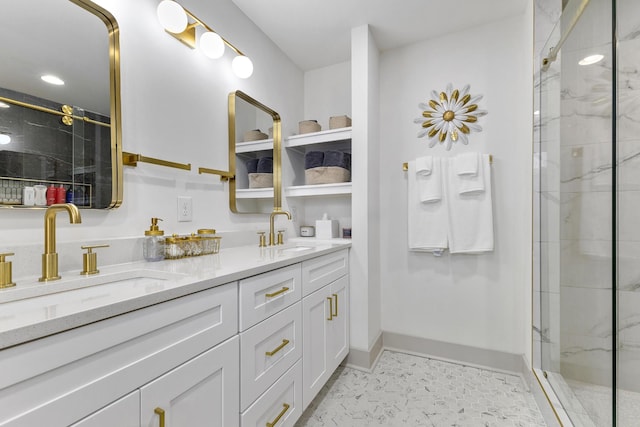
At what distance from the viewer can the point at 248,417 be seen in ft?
3.31

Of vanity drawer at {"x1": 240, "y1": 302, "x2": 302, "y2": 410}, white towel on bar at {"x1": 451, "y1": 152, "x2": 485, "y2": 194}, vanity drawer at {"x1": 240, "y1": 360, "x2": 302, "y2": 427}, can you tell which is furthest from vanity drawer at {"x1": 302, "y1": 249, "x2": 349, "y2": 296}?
white towel on bar at {"x1": 451, "y1": 152, "x2": 485, "y2": 194}

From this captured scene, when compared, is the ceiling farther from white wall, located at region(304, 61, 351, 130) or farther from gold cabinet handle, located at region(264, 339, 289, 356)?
gold cabinet handle, located at region(264, 339, 289, 356)

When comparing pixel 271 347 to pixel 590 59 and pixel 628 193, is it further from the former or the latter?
pixel 590 59

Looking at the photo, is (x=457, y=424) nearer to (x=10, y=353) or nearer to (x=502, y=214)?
(x=502, y=214)

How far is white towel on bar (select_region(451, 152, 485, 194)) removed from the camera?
1.96 metres

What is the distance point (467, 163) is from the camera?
1.98m

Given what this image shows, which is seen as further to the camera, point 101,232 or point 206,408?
point 101,232

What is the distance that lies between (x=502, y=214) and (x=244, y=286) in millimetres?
1774

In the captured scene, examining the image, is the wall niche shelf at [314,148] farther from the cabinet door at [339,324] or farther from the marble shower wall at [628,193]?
the marble shower wall at [628,193]

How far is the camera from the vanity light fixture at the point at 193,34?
51.9 inches


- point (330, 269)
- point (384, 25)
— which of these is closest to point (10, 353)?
point (330, 269)

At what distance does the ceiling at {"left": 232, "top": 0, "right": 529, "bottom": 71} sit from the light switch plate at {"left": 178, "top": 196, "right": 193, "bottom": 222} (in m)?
1.25

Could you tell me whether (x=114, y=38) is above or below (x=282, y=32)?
below

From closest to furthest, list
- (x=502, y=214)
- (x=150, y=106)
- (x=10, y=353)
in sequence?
(x=10, y=353) < (x=150, y=106) < (x=502, y=214)
